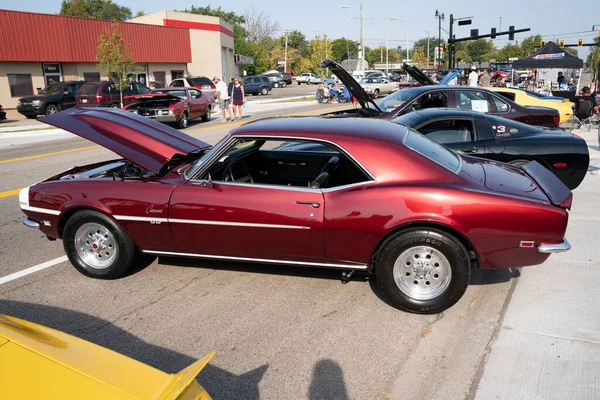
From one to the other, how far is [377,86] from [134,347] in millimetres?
32407

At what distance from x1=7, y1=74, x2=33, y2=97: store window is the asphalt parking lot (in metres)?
28.9

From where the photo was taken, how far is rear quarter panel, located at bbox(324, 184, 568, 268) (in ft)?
13.0

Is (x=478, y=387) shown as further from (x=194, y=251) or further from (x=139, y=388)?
(x=194, y=251)

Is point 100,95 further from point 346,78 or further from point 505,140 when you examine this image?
point 505,140

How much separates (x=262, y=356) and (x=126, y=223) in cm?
191

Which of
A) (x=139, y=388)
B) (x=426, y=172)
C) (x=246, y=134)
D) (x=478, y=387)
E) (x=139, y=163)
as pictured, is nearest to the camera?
(x=139, y=388)

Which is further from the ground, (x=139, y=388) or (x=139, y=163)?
(x=139, y=163)

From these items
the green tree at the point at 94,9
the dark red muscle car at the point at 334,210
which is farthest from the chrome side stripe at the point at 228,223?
the green tree at the point at 94,9

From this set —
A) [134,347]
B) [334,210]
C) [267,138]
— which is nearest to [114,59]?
[267,138]

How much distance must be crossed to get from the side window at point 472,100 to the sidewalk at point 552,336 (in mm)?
5290

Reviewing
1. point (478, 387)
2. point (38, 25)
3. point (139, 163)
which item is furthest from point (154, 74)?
point (478, 387)

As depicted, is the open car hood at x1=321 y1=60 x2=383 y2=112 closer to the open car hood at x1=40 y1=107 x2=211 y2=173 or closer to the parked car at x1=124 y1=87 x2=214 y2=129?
the open car hood at x1=40 y1=107 x2=211 y2=173

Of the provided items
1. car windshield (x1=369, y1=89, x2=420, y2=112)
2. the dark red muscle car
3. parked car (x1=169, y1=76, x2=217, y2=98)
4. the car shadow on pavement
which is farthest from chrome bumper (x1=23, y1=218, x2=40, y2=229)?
parked car (x1=169, y1=76, x2=217, y2=98)

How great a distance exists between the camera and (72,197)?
4.84m
